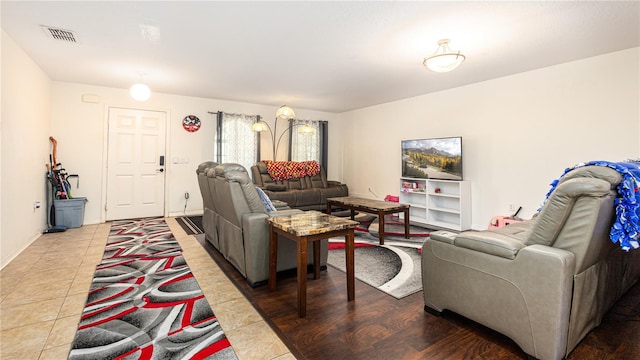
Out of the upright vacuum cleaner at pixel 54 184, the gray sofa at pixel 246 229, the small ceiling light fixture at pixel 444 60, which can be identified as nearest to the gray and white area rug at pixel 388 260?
the gray sofa at pixel 246 229

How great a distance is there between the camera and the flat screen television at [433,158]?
191 inches

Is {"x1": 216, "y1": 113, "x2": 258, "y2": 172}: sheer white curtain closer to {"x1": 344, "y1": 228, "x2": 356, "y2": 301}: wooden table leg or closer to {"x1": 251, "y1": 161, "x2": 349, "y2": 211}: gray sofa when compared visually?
{"x1": 251, "y1": 161, "x2": 349, "y2": 211}: gray sofa

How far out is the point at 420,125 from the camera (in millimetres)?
5664

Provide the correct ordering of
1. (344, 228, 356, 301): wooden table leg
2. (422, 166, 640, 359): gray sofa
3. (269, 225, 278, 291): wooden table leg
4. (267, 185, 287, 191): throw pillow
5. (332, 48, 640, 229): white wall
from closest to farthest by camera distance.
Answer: (422, 166, 640, 359): gray sofa
(344, 228, 356, 301): wooden table leg
(269, 225, 278, 291): wooden table leg
(332, 48, 640, 229): white wall
(267, 185, 287, 191): throw pillow

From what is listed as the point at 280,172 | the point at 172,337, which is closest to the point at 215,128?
the point at 280,172

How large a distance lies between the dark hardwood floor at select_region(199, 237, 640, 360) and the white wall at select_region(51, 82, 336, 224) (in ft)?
13.3

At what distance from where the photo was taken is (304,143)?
23.6ft

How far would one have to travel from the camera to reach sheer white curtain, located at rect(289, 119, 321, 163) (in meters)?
7.01

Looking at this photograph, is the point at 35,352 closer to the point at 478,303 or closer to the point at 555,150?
the point at 478,303

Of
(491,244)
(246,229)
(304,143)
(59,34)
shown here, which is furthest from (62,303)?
(304,143)

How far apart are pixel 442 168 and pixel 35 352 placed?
5102 millimetres

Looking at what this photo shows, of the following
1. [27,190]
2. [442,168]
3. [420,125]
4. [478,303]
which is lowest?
[478,303]

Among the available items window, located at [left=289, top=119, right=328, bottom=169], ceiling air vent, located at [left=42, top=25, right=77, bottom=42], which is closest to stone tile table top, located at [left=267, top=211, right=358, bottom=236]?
ceiling air vent, located at [left=42, top=25, right=77, bottom=42]

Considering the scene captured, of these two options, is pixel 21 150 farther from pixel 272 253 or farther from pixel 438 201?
pixel 438 201
